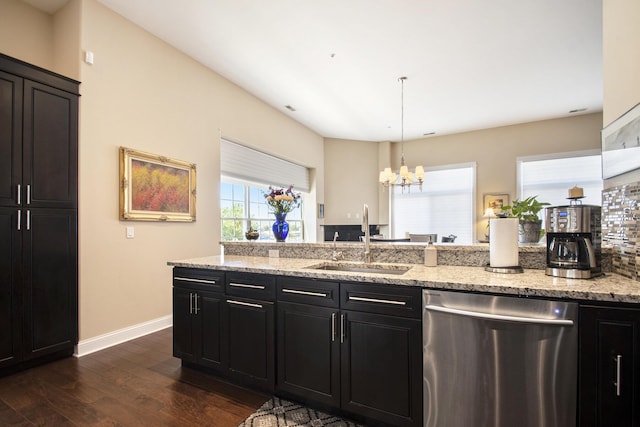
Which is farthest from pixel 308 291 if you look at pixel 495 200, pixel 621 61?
pixel 495 200

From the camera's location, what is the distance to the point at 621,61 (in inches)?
67.8

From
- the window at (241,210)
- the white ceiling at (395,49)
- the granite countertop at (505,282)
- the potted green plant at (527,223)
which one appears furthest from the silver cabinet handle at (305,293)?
the white ceiling at (395,49)

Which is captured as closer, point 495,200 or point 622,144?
point 622,144

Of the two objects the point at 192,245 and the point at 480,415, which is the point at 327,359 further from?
the point at 192,245

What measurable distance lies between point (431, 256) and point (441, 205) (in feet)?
17.9

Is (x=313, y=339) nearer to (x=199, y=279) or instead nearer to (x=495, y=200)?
(x=199, y=279)

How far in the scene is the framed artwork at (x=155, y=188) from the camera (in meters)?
3.14

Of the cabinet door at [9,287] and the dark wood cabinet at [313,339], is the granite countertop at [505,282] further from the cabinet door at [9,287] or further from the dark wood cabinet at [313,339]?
the cabinet door at [9,287]

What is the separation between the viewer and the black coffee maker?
158 cm

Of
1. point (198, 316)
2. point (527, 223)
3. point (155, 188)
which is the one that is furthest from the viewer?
point (155, 188)

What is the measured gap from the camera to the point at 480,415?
1.45m

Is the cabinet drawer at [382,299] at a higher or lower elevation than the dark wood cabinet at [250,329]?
higher

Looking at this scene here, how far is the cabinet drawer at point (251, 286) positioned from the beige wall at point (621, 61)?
6.88ft

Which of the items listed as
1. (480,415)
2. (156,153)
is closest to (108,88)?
(156,153)
